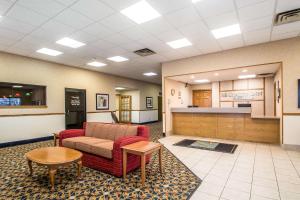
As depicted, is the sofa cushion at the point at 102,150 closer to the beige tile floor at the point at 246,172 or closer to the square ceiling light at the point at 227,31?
the beige tile floor at the point at 246,172

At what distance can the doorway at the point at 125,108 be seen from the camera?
39.1 feet

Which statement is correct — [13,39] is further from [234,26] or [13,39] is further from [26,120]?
[234,26]

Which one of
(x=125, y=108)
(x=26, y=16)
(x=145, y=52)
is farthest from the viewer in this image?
(x=125, y=108)

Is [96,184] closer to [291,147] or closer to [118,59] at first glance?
[118,59]

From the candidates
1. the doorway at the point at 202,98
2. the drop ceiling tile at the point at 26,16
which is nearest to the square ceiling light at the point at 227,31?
the drop ceiling tile at the point at 26,16

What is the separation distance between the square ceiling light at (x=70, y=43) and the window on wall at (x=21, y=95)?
2463 millimetres

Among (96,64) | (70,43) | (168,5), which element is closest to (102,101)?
(96,64)

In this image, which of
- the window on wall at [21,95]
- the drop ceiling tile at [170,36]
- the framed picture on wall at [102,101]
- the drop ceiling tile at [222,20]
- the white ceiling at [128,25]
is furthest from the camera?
the framed picture on wall at [102,101]

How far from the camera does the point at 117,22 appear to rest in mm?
3537

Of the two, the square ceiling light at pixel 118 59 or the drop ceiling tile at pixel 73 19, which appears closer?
the drop ceiling tile at pixel 73 19

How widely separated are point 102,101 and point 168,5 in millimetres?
6640

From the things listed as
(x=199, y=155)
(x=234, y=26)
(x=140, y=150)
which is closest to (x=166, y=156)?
(x=199, y=155)

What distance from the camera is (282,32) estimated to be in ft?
13.4

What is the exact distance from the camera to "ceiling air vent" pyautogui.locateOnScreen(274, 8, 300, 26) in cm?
322
